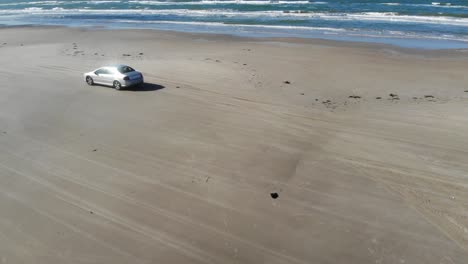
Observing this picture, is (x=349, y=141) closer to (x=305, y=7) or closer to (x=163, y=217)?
(x=163, y=217)

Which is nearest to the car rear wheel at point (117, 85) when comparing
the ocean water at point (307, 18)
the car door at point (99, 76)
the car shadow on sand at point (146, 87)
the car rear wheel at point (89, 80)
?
the car shadow on sand at point (146, 87)

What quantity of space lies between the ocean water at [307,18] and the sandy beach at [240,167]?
44.9 ft

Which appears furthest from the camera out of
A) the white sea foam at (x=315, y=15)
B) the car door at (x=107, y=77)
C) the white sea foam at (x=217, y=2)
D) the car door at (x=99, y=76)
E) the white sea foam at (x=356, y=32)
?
the white sea foam at (x=217, y=2)

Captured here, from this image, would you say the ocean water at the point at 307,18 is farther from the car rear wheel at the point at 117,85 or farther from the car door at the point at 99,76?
the car rear wheel at the point at 117,85

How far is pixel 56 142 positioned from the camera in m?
15.0

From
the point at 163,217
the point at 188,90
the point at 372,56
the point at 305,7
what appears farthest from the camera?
the point at 305,7

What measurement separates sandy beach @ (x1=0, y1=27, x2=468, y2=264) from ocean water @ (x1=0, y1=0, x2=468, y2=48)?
13690 millimetres

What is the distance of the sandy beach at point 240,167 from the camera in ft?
30.3

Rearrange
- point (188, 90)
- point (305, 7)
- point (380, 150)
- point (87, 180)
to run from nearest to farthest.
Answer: point (87, 180) < point (380, 150) < point (188, 90) < point (305, 7)

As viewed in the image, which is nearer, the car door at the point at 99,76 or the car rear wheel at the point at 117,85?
the car rear wheel at the point at 117,85

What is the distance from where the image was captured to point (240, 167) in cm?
1270

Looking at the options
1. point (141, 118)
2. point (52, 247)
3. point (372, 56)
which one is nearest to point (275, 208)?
point (52, 247)

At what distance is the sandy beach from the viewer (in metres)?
9.23

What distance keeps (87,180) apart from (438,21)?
4296 centimetres
